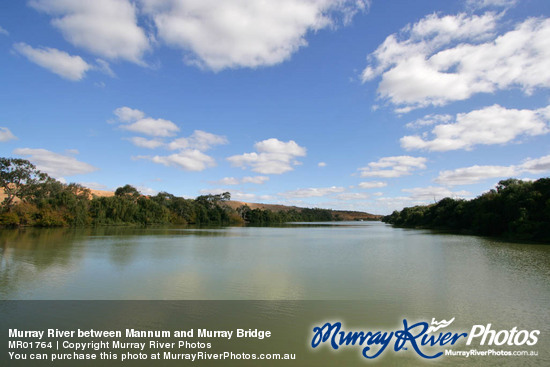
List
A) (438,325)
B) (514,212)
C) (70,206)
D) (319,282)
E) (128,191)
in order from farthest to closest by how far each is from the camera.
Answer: (128,191), (70,206), (514,212), (319,282), (438,325)

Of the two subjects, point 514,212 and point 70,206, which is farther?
point 70,206

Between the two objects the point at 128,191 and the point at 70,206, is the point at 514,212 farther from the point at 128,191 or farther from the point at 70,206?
the point at 128,191

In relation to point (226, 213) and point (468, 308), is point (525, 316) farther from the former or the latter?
point (226, 213)

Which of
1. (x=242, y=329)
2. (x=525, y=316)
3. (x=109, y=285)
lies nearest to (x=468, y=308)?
(x=525, y=316)

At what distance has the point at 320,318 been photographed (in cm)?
945

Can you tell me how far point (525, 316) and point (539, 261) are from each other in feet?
49.4
